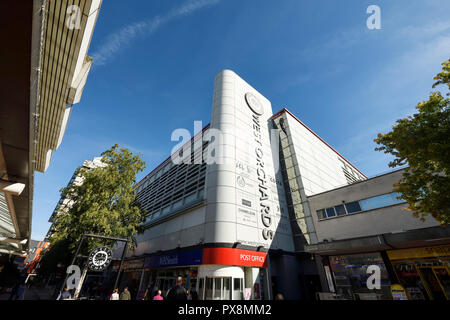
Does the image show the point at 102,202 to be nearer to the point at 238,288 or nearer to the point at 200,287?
the point at 200,287

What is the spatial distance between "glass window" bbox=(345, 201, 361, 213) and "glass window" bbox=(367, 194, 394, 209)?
2.82ft

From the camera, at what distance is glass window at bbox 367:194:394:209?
1479cm

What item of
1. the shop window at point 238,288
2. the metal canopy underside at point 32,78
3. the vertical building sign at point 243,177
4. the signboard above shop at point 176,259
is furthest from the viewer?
the vertical building sign at point 243,177

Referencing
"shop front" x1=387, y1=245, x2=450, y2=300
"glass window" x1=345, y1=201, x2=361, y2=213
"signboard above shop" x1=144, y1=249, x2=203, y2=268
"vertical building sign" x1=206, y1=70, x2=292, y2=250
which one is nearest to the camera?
"shop front" x1=387, y1=245, x2=450, y2=300

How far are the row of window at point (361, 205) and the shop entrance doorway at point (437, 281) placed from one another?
4468 mm

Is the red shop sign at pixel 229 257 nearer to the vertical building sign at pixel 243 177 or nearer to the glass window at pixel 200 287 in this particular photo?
the vertical building sign at pixel 243 177

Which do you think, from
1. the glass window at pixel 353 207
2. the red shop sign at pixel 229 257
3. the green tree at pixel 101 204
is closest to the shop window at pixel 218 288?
the red shop sign at pixel 229 257

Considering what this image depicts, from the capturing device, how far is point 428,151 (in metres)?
8.07

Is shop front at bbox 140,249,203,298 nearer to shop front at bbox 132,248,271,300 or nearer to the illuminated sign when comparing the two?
shop front at bbox 132,248,271,300

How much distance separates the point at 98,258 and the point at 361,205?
18949mm

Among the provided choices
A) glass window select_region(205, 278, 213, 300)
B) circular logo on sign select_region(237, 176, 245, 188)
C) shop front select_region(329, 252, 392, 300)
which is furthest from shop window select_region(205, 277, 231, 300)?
shop front select_region(329, 252, 392, 300)

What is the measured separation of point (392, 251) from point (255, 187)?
1094 cm

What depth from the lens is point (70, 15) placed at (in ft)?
17.0

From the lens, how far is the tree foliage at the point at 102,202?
13219mm
